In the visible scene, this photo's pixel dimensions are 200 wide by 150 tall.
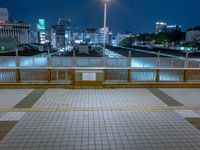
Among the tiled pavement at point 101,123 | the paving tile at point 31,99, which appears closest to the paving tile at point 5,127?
the tiled pavement at point 101,123

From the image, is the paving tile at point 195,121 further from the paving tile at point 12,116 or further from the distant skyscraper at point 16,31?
the distant skyscraper at point 16,31

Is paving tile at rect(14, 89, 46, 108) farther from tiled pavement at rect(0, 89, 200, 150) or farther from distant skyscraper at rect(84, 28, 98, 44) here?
distant skyscraper at rect(84, 28, 98, 44)

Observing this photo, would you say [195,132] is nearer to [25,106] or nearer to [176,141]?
[176,141]

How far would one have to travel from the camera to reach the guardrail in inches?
304

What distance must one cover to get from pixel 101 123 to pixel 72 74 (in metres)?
3.66

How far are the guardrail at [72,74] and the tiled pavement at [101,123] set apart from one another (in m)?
1.08

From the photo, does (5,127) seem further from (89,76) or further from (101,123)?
(89,76)

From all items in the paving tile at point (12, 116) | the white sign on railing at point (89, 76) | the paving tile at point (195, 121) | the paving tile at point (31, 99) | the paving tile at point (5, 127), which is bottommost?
the paving tile at point (5, 127)

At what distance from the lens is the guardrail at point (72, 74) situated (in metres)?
7.72

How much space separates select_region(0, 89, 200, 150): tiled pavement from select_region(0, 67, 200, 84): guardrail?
1081mm

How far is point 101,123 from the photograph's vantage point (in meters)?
4.74

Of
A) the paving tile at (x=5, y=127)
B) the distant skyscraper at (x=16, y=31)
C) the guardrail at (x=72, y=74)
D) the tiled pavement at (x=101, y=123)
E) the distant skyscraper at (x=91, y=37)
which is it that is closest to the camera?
the tiled pavement at (x=101, y=123)

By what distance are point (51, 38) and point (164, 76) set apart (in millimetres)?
127954

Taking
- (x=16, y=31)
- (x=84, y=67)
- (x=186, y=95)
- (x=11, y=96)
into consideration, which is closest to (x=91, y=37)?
(x=16, y=31)
